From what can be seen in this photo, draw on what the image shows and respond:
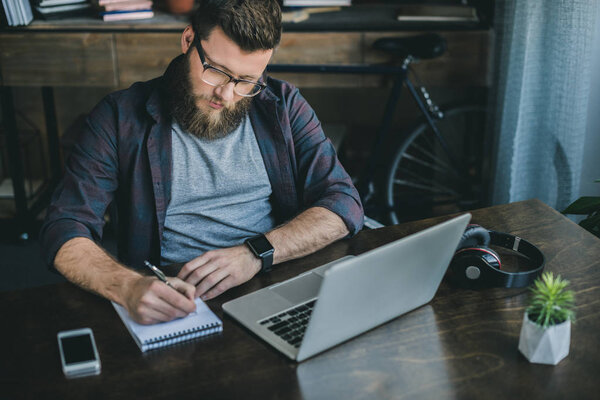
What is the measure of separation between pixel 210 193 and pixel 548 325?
0.86 metres

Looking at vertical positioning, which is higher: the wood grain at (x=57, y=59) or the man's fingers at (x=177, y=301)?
the wood grain at (x=57, y=59)

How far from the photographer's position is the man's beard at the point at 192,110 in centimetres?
150

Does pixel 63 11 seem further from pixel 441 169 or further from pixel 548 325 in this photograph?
pixel 548 325

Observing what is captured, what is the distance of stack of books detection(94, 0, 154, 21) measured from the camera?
2.81 m

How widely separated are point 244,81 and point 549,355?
85 centimetres

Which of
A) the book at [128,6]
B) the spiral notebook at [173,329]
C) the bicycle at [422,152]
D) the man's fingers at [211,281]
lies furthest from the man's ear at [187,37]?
the book at [128,6]

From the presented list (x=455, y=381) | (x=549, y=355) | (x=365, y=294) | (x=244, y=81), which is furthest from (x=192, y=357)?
(x=244, y=81)

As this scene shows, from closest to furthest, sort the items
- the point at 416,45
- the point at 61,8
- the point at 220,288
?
1. the point at 220,288
2. the point at 416,45
3. the point at 61,8

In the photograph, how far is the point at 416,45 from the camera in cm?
264

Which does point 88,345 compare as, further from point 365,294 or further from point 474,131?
point 474,131

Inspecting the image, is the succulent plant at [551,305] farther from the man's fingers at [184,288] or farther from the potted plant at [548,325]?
the man's fingers at [184,288]

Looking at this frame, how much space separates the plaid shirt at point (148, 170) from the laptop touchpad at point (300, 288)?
248 mm

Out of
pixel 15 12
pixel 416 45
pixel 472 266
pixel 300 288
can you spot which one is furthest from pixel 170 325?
pixel 15 12

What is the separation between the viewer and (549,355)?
96 cm
